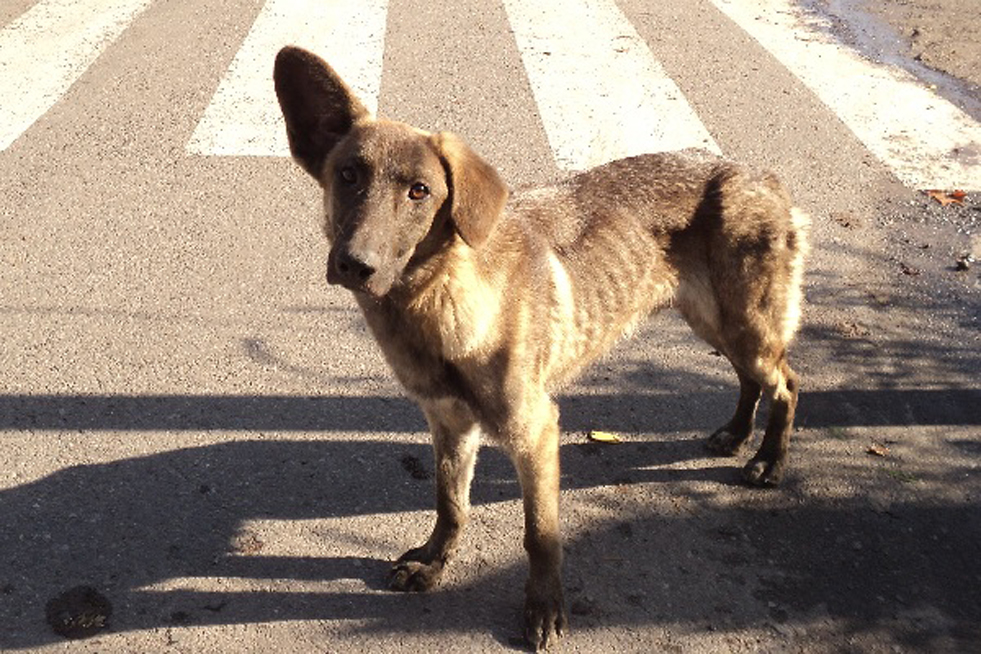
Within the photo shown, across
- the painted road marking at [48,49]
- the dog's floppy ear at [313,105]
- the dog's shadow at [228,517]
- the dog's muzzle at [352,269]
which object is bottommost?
the dog's shadow at [228,517]

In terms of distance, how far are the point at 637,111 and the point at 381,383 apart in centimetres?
369

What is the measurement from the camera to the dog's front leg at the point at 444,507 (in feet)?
12.6

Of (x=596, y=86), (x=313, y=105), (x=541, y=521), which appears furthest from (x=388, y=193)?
(x=596, y=86)

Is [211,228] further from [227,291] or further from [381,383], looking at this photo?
[381,383]

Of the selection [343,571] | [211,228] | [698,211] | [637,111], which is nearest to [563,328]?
[698,211]

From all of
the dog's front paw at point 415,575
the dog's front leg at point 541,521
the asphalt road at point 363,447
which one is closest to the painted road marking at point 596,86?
the asphalt road at point 363,447

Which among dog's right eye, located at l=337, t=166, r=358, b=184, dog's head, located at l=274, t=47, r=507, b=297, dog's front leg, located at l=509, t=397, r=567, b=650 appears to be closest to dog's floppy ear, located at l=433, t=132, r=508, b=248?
dog's head, located at l=274, t=47, r=507, b=297

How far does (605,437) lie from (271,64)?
495 centimetres

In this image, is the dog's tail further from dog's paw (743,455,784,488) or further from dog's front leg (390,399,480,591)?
dog's front leg (390,399,480,591)

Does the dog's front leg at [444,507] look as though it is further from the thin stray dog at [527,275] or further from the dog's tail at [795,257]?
the dog's tail at [795,257]

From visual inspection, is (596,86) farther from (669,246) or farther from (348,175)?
(348,175)

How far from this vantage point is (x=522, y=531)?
4203 millimetres

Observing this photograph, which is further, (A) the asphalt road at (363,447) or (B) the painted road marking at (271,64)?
(B) the painted road marking at (271,64)

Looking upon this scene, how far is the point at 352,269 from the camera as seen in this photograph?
3.11 meters
